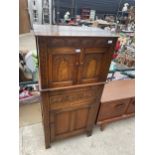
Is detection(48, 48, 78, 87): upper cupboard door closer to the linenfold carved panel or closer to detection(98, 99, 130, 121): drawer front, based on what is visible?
the linenfold carved panel

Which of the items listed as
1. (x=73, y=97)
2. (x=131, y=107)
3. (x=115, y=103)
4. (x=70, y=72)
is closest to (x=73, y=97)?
(x=73, y=97)

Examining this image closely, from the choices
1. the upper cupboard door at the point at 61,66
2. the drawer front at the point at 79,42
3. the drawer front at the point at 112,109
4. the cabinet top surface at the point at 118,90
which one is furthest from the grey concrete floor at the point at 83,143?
the drawer front at the point at 79,42

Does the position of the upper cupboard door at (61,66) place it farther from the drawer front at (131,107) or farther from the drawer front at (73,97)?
the drawer front at (131,107)

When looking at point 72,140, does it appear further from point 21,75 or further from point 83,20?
point 83,20

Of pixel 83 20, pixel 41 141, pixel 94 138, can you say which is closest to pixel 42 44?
pixel 41 141

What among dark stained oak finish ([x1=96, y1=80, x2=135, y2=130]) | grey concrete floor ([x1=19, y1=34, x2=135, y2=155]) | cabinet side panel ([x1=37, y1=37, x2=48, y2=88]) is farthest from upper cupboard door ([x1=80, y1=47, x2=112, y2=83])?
grey concrete floor ([x1=19, y1=34, x2=135, y2=155])

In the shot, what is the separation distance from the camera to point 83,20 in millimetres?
6742

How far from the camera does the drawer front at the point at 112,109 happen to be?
1713 millimetres

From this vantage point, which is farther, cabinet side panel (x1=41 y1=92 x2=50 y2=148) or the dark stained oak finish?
the dark stained oak finish

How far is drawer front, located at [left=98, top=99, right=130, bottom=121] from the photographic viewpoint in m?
1.71

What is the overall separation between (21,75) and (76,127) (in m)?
1.25

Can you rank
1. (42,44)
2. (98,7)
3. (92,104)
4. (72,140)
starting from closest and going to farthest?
(42,44), (92,104), (72,140), (98,7)

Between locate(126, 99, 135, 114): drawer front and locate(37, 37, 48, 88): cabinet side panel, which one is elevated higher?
locate(37, 37, 48, 88): cabinet side panel

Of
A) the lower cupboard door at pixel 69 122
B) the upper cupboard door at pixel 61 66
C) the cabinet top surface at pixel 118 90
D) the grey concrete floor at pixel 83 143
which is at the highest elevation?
the upper cupboard door at pixel 61 66
